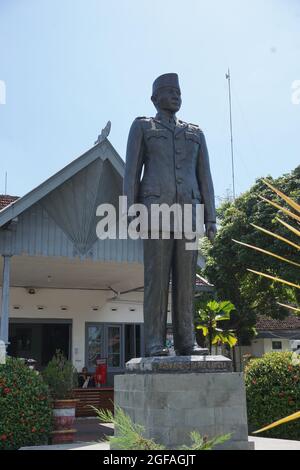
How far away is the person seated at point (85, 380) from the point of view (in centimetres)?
1642

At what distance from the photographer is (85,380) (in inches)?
651

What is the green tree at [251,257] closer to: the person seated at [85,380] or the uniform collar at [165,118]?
the person seated at [85,380]

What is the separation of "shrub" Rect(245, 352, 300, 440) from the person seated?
8020mm

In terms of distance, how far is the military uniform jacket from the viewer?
5.64 metres

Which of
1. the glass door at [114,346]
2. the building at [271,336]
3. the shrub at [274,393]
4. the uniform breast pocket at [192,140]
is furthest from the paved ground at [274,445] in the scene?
the building at [271,336]

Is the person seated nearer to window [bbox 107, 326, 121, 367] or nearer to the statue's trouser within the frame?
window [bbox 107, 326, 121, 367]

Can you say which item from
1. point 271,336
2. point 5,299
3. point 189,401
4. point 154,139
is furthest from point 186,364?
point 271,336

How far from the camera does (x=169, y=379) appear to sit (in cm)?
480

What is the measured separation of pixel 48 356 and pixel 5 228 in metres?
7.80

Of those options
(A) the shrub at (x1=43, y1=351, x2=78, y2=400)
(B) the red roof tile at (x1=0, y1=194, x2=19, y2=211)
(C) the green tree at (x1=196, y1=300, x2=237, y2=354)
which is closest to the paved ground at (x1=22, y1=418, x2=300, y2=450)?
(A) the shrub at (x1=43, y1=351, x2=78, y2=400)

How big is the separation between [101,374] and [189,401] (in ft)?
41.4

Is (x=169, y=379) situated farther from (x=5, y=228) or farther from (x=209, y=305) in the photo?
(x=209, y=305)

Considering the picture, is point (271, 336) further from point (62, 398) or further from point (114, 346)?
point (62, 398)
